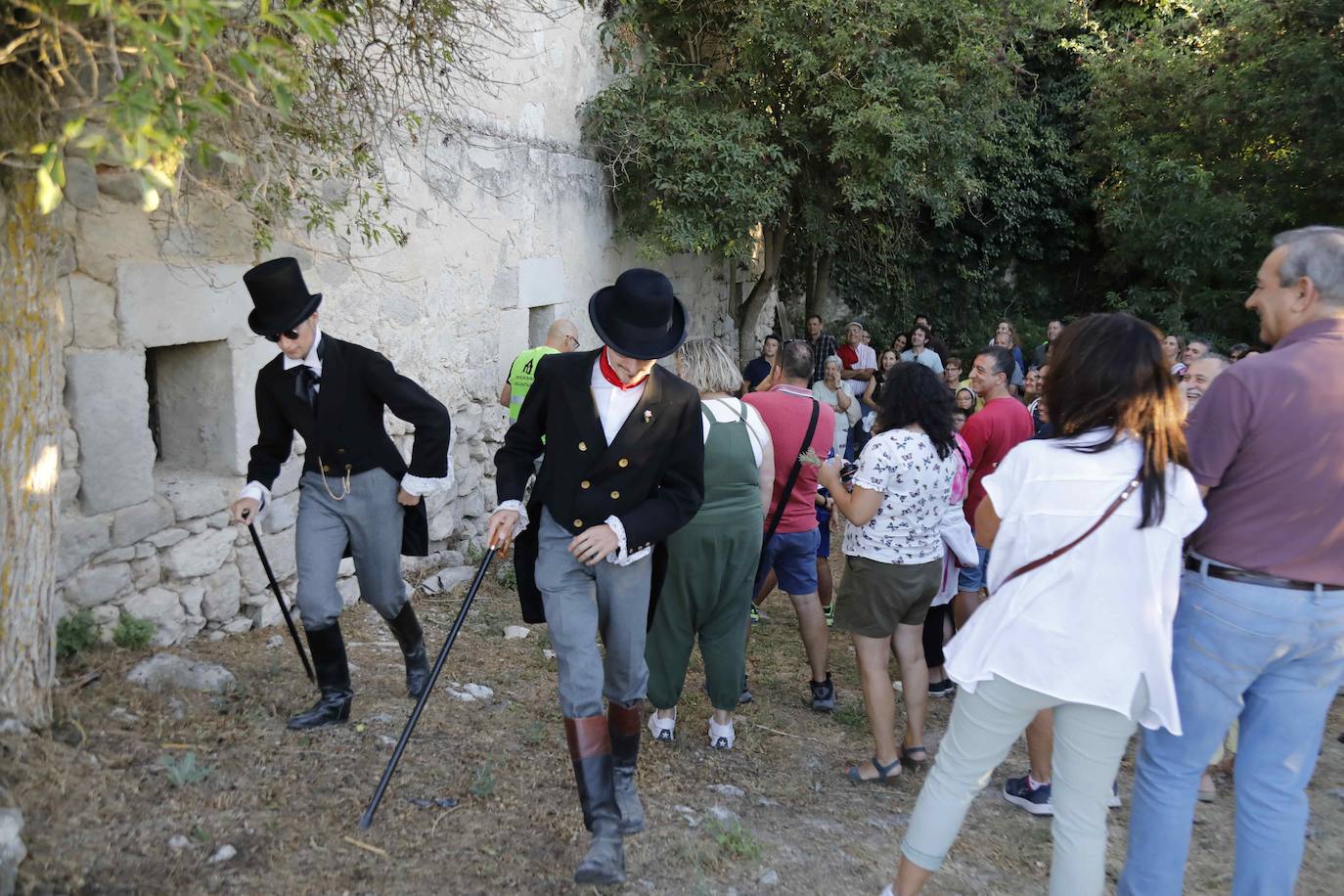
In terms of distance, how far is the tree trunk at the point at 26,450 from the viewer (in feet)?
10.5

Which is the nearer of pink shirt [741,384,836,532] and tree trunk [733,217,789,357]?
pink shirt [741,384,836,532]

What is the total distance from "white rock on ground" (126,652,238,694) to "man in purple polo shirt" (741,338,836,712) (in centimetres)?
236

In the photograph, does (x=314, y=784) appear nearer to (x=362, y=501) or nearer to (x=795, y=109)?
(x=362, y=501)

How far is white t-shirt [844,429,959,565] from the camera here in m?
3.93

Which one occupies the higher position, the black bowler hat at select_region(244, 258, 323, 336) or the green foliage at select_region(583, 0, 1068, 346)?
the green foliage at select_region(583, 0, 1068, 346)

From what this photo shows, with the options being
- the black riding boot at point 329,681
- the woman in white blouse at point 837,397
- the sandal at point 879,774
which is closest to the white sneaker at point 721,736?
the sandal at point 879,774

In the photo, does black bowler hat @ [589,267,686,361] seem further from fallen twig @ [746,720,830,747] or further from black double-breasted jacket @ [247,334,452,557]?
fallen twig @ [746,720,830,747]

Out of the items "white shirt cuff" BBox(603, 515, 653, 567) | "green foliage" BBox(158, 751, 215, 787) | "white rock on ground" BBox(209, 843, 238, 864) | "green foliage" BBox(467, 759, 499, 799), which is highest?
"white shirt cuff" BBox(603, 515, 653, 567)

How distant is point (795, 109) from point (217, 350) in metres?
6.24

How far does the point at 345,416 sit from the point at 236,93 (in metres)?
1.24

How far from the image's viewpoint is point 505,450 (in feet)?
11.4

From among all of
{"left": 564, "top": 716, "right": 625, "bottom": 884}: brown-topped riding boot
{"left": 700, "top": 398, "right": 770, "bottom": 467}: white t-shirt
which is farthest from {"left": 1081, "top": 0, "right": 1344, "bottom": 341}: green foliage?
{"left": 564, "top": 716, "right": 625, "bottom": 884}: brown-topped riding boot

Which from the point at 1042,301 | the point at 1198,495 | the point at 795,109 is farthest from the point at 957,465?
the point at 1042,301

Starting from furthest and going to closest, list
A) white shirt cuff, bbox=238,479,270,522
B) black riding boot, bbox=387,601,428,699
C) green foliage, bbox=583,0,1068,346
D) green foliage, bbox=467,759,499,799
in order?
green foliage, bbox=583,0,1068,346
black riding boot, bbox=387,601,428,699
white shirt cuff, bbox=238,479,270,522
green foliage, bbox=467,759,499,799
